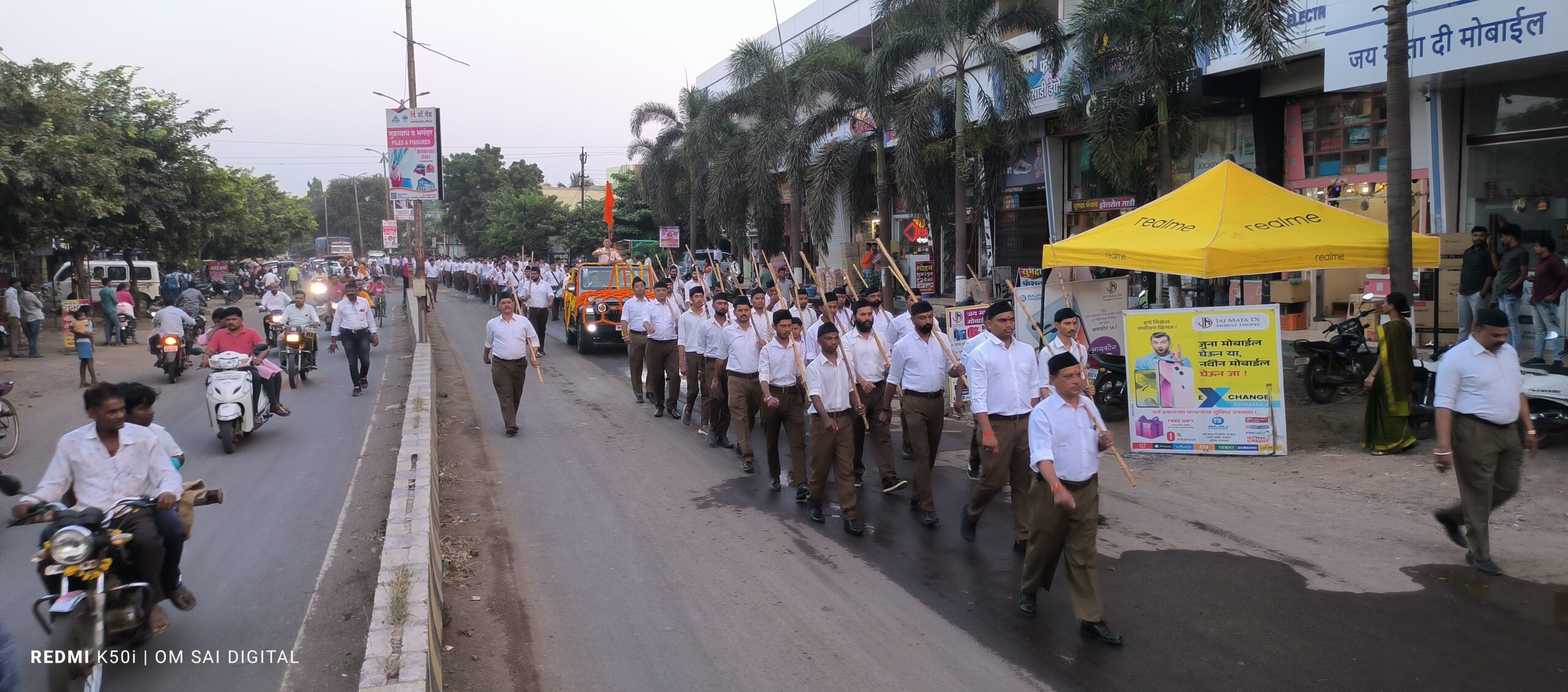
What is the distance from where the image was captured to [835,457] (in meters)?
7.98

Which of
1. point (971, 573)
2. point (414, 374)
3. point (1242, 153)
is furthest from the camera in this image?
point (1242, 153)

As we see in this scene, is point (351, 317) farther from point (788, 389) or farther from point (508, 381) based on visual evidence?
point (788, 389)

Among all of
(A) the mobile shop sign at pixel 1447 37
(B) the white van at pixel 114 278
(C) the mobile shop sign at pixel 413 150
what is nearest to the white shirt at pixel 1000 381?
(A) the mobile shop sign at pixel 1447 37

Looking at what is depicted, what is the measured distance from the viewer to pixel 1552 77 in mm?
13539

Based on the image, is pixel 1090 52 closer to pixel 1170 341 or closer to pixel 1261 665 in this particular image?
pixel 1170 341

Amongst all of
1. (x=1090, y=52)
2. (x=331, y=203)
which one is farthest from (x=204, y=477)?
(x=331, y=203)

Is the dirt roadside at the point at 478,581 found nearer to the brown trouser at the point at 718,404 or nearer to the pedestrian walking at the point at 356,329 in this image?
the brown trouser at the point at 718,404

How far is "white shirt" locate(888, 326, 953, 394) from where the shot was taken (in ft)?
26.7

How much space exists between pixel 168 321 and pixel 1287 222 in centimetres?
1629

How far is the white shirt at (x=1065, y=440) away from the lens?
548 cm

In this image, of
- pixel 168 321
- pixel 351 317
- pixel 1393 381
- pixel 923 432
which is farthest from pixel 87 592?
pixel 168 321

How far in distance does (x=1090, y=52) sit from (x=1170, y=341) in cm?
769

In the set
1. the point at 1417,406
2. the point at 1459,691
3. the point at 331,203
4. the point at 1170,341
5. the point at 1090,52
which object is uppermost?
the point at 331,203

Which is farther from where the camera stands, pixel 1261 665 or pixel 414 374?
pixel 414 374
